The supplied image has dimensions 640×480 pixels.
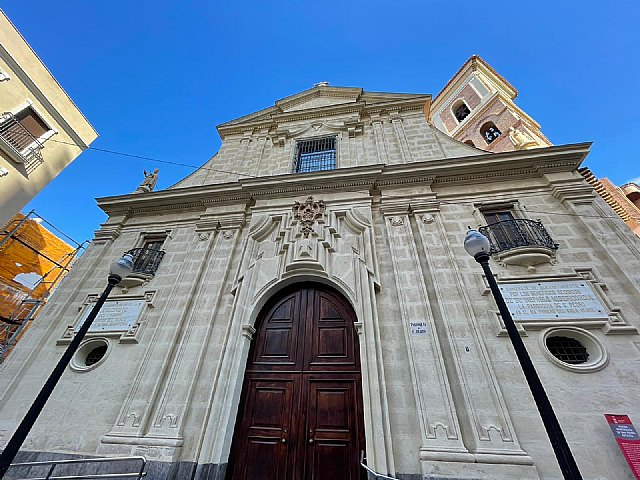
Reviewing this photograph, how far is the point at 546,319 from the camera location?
5.24 metres

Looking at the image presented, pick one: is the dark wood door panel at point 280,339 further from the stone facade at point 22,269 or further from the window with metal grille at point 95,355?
the stone facade at point 22,269

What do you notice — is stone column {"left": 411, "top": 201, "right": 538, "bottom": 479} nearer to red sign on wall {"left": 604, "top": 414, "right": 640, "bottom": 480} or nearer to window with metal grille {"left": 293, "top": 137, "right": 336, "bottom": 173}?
red sign on wall {"left": 604, "top": 414, "right": 640, "bottom": 480}

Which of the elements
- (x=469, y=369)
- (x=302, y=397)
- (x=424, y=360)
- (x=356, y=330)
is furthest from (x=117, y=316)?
(x=469, y=369)

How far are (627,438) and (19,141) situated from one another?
1989 cm

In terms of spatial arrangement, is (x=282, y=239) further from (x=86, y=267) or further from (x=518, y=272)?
(x=86, y=267)

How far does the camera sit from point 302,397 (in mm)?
5395

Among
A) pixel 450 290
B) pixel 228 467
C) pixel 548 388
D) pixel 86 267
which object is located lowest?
pixel 228 467

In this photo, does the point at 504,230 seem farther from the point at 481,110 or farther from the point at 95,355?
the point at 481,110

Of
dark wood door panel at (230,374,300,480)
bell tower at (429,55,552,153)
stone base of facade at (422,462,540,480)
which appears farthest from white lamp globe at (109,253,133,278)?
bell tower at (429,55,552,153)

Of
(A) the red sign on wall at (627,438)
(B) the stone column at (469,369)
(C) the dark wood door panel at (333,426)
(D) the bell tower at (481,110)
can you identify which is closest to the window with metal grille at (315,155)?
(B) the stone column at (469,369)

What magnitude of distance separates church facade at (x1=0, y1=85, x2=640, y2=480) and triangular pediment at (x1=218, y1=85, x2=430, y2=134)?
3.24 m

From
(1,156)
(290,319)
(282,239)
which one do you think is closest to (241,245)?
(282,239)

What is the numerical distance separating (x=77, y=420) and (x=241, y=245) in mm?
5132

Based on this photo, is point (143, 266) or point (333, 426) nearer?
point (333, 426)
